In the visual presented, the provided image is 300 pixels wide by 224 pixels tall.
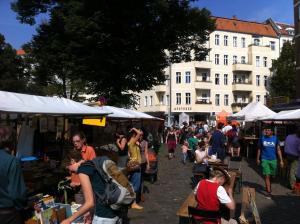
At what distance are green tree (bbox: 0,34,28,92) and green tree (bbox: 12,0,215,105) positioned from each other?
111ft

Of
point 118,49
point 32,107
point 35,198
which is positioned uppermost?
point 118,49

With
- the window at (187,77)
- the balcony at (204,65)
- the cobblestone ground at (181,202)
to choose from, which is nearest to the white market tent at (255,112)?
the cobblestone ground at (181,202)

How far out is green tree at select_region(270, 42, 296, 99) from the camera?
6075 centimetres

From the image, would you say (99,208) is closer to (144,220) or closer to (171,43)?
(144,220)

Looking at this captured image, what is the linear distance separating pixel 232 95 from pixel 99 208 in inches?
2914

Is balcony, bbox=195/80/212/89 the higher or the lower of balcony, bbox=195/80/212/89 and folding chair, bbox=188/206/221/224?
the higher

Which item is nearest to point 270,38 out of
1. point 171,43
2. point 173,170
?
point 171,43

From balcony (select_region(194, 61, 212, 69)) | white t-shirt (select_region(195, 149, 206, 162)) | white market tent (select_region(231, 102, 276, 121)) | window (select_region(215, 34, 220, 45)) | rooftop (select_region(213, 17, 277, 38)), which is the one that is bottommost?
white t-shirt (select_region(195, 149, 206, 162))

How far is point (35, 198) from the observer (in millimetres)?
6895

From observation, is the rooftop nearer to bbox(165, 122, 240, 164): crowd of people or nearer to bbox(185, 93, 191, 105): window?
bbox(185, 93, 191, 105): window

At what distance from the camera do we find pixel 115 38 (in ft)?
72.1

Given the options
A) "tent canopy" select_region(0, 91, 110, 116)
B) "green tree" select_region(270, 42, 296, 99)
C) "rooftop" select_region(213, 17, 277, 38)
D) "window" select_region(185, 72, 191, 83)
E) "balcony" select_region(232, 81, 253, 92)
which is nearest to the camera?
"tent canopy" select_region(0, 91, 110, 116)

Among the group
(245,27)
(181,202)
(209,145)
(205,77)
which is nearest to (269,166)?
(181,202)

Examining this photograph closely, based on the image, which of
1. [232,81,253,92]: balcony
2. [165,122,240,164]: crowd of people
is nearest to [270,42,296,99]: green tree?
[232,81,253,92]: balcony
